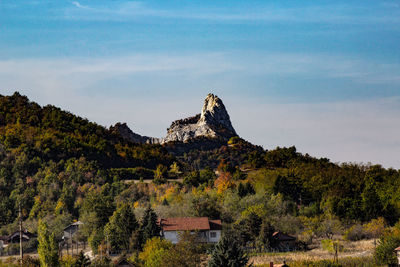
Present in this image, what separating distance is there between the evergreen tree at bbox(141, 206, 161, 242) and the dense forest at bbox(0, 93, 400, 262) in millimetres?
147

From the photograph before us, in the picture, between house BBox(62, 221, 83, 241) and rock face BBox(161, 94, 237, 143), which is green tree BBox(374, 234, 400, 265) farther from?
rock face BBox(161, 94, 237, 143)

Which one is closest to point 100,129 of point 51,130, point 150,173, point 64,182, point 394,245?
point 51,130

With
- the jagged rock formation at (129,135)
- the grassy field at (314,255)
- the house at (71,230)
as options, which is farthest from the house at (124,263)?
the jagged rock formation at (129,135)

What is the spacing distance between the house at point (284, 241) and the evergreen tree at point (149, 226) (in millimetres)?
11591

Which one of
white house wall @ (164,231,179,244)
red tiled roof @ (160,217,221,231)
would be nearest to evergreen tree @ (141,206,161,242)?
white house wall @ (164,231,179,244)

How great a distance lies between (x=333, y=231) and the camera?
82750 millimetres

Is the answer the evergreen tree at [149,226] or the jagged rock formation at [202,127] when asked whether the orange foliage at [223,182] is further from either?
the jagged rock formation at [202,127]

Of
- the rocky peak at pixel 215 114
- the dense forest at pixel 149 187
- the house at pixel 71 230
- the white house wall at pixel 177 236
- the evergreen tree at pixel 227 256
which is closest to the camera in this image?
the evergreen tree at pixel 227 256

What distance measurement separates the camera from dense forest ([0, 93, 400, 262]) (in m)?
82.8

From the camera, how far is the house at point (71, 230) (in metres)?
85.8

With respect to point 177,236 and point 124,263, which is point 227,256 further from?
point 177,236

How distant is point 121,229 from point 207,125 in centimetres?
8891

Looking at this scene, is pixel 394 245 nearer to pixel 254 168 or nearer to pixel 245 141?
pixel 254 168

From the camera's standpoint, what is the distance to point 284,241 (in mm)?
77125
